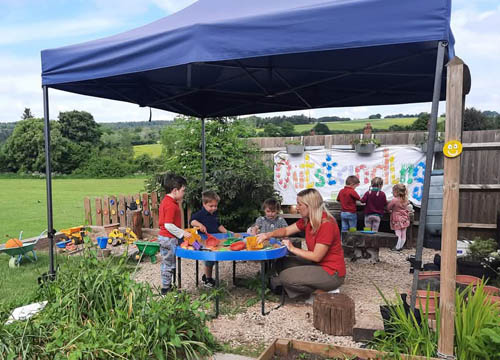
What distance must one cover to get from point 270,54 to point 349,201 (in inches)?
199

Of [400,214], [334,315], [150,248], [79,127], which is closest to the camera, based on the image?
[334,315]

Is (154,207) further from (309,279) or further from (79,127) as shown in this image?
(79,127)

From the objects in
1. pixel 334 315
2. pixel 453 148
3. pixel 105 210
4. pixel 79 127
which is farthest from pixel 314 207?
pixel 79 127

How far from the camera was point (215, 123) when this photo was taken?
8.74m

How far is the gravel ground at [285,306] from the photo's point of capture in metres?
3.54

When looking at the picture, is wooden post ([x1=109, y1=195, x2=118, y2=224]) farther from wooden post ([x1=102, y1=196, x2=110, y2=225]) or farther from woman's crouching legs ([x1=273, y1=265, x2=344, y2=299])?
woman's crouching legs ([x1=273, y1=265, x2=344, y2=299])

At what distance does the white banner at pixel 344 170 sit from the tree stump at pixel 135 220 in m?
3.06

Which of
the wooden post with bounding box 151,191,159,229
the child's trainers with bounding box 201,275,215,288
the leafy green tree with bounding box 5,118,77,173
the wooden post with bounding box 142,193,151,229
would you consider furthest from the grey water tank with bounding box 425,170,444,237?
the leafy green tree with bounding box 5,118,77,173

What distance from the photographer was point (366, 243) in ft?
20.7

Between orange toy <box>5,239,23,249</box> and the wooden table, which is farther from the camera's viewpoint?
the wooden table

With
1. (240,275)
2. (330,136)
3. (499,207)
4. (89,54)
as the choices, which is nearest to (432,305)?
(240,275)

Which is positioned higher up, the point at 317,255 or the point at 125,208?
the point at 317,255

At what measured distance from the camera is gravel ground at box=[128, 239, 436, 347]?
3.54 m

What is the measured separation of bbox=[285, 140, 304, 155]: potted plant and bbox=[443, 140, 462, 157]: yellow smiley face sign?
6.44 m
